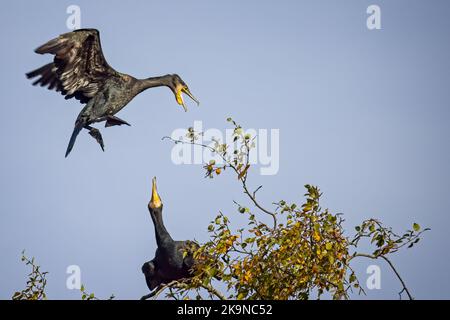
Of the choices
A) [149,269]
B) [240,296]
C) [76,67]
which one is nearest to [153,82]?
[76,67]

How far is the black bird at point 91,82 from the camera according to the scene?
37.4 ft

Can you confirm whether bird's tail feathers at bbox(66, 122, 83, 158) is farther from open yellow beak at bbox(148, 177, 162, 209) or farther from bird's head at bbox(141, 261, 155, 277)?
bird's head at bbox(141, 261, 155, 277)

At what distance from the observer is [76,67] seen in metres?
11.7

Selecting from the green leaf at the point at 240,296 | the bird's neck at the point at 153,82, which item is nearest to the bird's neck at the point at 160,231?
the bird's neck at the point at 153,82

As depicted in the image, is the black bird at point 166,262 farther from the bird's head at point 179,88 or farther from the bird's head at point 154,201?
the bird's head at point 179,88

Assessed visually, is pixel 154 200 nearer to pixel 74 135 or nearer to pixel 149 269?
pixel 149 269

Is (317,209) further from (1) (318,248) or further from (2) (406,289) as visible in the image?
(2) (406,289)

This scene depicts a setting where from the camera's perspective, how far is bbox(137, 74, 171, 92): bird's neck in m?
12.1

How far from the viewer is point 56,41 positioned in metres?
11.0

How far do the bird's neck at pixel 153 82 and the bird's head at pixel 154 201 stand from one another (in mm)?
1585

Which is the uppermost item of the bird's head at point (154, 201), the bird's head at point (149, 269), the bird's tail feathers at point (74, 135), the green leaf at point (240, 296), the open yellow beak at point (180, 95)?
the open yellow beak at point (180, 95)
